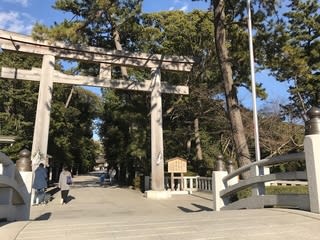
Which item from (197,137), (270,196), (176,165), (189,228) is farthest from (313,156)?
(197,137)

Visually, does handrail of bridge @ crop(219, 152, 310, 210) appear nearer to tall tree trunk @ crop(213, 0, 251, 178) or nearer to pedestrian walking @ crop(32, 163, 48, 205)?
tall tree trunk @ crop(213, 0, 251, 178)

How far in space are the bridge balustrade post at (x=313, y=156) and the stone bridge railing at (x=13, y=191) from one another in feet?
18.3

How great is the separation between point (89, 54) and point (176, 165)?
24.8 feet

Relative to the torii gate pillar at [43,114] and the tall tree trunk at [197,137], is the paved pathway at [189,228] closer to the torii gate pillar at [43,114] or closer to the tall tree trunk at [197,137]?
the torii gate pillar at [43,114]

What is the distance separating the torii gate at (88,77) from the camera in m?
16.3

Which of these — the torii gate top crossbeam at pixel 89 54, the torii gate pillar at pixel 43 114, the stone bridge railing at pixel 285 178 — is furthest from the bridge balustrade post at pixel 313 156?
the torii gate top crossbeam at pixel 89 54

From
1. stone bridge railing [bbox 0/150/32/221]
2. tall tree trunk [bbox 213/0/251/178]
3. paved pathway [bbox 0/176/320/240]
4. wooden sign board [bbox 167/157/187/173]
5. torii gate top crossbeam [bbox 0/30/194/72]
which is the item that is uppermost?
torii gate top crossbeam [bbox 0/30/194/72]

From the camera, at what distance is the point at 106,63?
18484 mm

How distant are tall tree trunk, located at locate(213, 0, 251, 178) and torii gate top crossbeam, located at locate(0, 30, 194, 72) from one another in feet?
20.4

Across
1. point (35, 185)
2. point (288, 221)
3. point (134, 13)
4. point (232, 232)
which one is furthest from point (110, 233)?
point (134, 13)

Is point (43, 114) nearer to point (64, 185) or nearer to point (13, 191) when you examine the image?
point (64, 185)

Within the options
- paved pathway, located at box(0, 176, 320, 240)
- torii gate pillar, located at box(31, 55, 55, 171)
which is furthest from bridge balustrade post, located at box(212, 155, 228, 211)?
torii gate pillar, located at box(31, 55, 55, 171)

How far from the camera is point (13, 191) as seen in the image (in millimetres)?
7840

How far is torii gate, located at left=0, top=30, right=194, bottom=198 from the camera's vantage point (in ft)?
53.6
